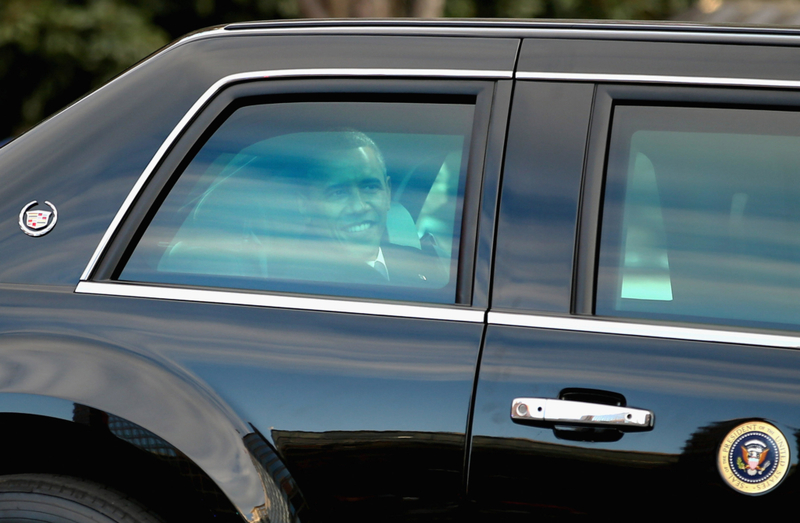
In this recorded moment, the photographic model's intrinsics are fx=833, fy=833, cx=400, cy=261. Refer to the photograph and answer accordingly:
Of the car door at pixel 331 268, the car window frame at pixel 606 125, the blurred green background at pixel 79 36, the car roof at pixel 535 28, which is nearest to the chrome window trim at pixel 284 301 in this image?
the car door at pixel 331 268

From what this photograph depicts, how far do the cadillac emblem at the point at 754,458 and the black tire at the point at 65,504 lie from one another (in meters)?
1.04

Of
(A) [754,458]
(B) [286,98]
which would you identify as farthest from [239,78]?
(A) [754,458]

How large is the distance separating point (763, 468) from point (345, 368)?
736 millimetres

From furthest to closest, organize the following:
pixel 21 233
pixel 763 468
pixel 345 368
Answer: pixel 21 233, pixel 345 368, pixel 763 468

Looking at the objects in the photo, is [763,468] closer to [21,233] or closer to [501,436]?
[501,436]

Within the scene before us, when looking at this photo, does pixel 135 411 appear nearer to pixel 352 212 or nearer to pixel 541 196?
pixel 352 212

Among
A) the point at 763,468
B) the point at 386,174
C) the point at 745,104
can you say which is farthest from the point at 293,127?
the point at 763,468

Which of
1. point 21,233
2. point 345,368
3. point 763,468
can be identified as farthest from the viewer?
point 21,233

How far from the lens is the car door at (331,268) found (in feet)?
4.91

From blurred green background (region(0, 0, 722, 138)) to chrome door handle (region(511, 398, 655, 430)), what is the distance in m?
6.28

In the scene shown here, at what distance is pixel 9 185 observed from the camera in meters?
1.72

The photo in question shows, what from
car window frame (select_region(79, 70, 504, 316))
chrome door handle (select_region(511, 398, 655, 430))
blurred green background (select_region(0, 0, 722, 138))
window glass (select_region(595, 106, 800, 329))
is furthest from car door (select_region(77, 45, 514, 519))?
blurred green background (select_region(0, 0, 722, 138))

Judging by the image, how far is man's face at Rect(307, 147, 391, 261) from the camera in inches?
67.7

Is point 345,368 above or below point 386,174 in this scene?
below
